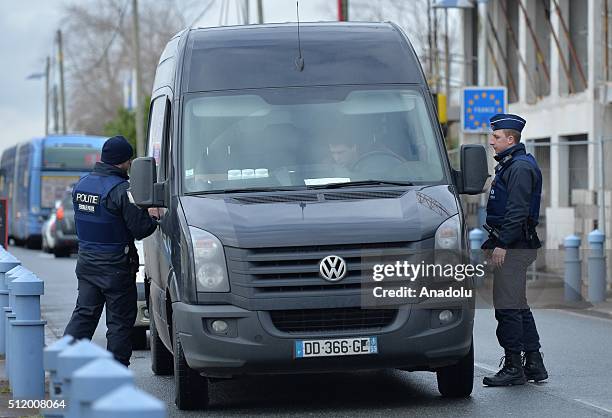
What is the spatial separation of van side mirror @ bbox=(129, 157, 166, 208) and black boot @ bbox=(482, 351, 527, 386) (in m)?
2.67

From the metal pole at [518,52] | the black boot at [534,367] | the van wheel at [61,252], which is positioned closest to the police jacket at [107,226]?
the black boot at [534,367]

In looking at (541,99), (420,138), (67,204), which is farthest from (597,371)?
(67,204)

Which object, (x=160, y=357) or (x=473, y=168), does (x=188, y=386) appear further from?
(x=473, y=168)

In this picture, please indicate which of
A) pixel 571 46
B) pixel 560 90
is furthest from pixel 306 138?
pixel 560 90

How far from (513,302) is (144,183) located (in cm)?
280

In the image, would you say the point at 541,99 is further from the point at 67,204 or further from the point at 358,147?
the point at 358,147

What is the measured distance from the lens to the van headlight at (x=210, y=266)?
9344mm

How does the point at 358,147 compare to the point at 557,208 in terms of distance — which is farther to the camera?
the point at 557,208

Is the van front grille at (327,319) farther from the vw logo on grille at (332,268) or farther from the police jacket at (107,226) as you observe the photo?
the police jacket at (107,226)

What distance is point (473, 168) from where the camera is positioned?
33.4 feet

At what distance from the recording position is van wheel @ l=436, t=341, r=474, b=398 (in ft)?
33.1

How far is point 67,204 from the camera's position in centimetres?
3741

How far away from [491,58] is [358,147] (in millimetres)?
24167

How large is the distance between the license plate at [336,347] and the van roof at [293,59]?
2.02 m
